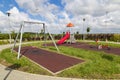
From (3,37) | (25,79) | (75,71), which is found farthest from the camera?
(3,37)

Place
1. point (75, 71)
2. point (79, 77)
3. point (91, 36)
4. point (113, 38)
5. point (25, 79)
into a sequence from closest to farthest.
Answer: point (25, 79) < point (79, 77) < point (75, 71) < point (113, 38) < point (91, 36)

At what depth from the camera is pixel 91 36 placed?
4075 centimetres

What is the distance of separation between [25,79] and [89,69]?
3.99 metres

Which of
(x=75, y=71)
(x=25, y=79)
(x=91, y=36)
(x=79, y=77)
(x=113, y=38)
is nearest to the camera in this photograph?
(x=25, y=79)

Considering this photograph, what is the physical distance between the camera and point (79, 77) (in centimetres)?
740

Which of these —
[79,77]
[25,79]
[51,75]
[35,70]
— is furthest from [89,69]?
[25,79]

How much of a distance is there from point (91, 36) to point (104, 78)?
113ft

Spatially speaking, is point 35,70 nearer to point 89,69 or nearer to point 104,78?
point 89,69

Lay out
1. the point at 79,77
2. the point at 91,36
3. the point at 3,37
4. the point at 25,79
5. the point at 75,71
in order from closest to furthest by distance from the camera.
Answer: the point at 25,79 → the point at 79,77 → the point at 75,71 → the point at 3,37 → the point at 91,36

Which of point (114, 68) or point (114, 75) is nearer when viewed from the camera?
point (114, 75)

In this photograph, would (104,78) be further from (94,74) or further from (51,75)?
(51,75)

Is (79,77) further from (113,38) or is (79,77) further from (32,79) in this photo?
(113,38)

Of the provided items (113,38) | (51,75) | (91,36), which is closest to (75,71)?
(51,75)

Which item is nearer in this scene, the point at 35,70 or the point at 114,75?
the point at 114,75
